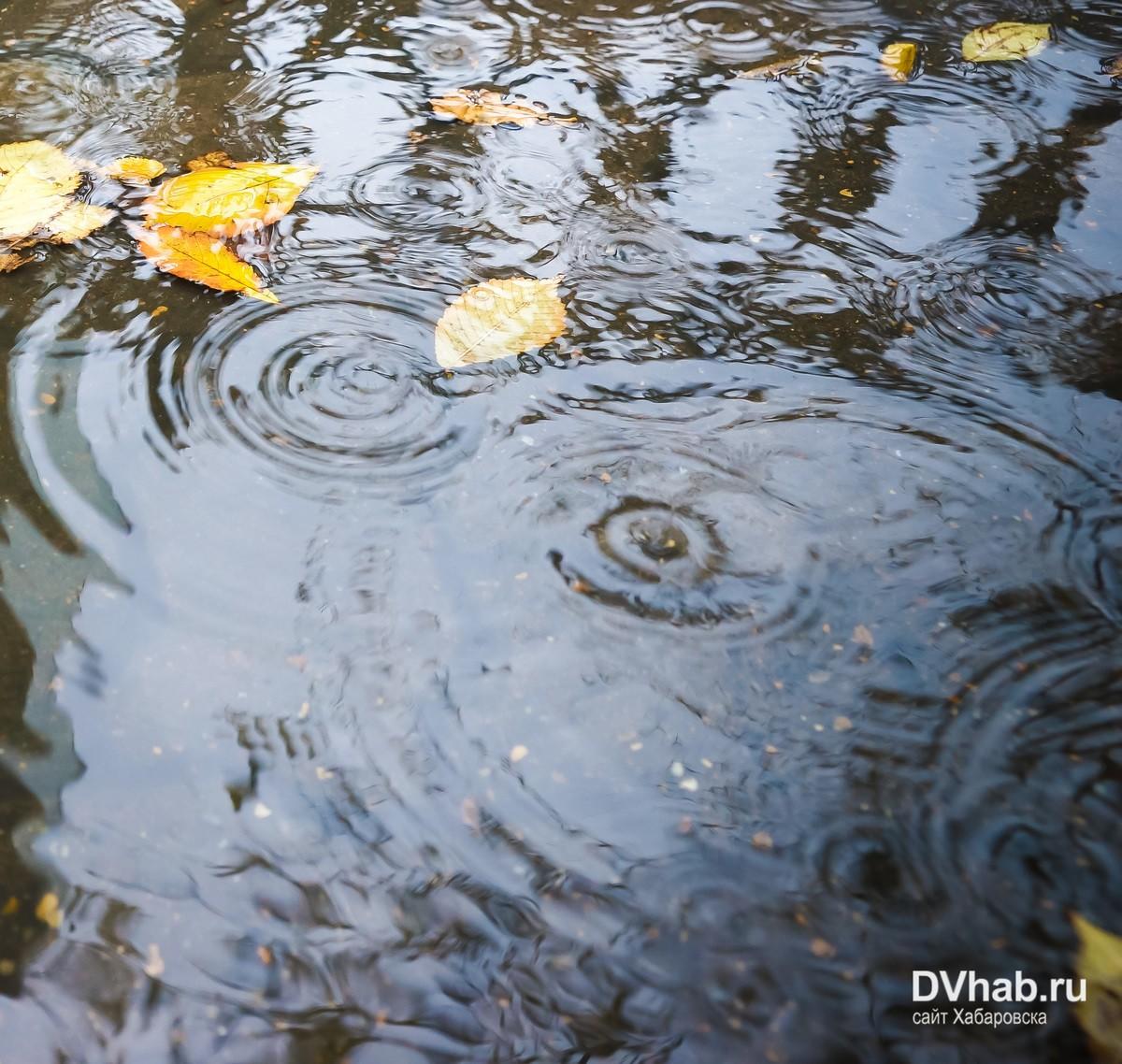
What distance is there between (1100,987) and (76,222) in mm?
2344

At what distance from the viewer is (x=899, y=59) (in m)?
2.63

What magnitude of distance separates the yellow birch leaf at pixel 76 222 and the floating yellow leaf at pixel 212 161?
0.81ft

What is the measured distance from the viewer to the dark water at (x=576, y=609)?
1.15 metres

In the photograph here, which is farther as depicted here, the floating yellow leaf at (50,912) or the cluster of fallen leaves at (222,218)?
the cluster of fallen leaves at (222,218)

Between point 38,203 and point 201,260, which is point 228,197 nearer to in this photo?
point 201,260

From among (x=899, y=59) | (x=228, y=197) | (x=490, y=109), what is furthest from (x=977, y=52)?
(x=228, y=197)

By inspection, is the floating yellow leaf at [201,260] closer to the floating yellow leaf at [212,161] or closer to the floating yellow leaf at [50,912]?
the floating yellow leaf at [212,161]

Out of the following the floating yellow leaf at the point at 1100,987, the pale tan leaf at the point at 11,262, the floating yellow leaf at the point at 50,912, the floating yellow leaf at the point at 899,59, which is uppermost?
the floating yellow leaf at the point at 899,59

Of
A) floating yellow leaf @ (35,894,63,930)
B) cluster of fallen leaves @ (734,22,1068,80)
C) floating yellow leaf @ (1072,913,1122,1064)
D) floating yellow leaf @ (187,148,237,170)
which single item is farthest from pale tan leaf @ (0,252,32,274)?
floating yellow leaf @ (1072,913,1122,1064)

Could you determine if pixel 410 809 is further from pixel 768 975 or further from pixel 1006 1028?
pixel 1006 1028

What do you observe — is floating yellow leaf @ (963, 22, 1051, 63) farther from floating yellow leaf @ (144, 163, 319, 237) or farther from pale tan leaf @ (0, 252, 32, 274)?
pale tan leaf @ (0, 252, 32, 274)

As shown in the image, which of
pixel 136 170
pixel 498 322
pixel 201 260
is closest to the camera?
pixel 498 322

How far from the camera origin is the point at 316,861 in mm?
1229

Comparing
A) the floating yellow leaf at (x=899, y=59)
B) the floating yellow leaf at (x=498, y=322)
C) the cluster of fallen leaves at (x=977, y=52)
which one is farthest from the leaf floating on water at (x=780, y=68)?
the floating yellow leaf at (x=498, y=322)
